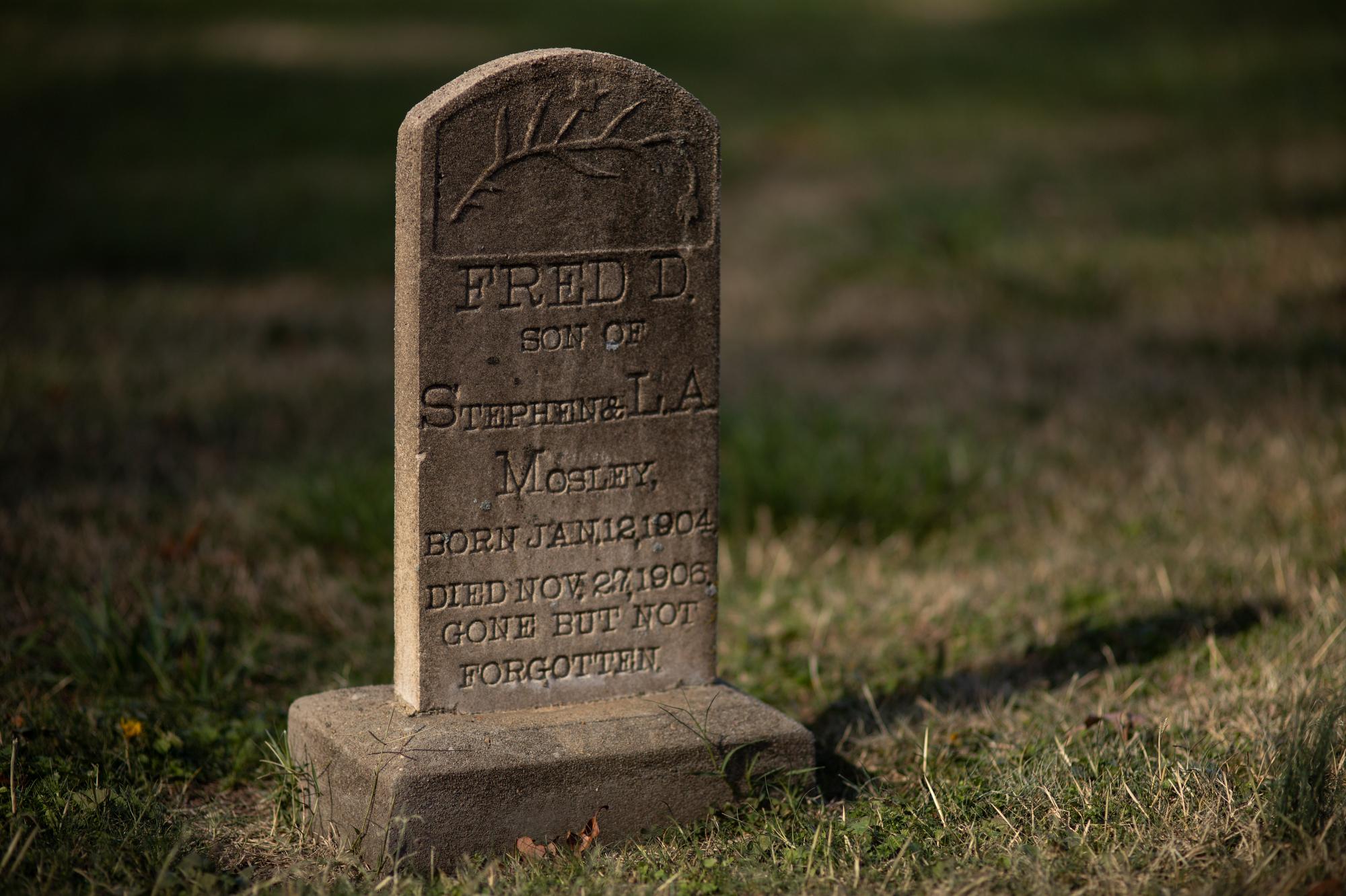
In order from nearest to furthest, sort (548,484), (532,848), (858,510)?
(532,848) < (548,484) < (858,510)

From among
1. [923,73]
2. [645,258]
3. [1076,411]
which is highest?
[923,73]

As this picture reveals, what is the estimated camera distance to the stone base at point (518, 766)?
3357mm

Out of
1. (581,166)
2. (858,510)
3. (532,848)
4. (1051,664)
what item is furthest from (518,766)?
(858,510)

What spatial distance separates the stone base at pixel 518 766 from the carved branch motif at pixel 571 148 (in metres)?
1.26

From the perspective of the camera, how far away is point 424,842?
3.36 m

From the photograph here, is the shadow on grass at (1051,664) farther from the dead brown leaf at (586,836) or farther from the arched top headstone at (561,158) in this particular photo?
the arched top headstone at (561,158)

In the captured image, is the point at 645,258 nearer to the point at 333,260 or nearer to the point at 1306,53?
the point at 333,260

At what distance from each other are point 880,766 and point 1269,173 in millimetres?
9113

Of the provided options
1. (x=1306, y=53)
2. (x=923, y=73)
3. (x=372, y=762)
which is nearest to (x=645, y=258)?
(x=372, y=762)

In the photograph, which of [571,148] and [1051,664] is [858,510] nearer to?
[1051,664]

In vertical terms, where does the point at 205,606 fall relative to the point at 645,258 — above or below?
below

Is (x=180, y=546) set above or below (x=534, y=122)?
below

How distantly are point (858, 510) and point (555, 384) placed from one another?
2369 millimetres

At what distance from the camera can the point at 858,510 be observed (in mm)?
5707
